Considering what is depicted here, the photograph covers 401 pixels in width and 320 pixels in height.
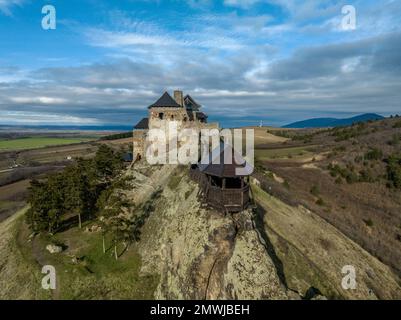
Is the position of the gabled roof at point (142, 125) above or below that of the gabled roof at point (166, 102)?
below

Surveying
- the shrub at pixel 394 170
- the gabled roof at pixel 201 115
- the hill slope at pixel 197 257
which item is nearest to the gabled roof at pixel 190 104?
the gabled roof at pixel 201 115

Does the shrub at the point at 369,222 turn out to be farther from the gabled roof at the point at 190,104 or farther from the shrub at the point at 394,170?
the gabled roof at the point at 190,104

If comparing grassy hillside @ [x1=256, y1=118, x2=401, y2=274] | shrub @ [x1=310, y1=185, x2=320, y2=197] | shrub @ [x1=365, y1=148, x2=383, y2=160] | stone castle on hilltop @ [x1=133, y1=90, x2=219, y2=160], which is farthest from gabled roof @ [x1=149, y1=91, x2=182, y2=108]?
shrub @ [x1=365, y1=148, x2=383, y2=160]

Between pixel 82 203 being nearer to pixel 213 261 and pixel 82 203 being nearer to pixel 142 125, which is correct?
pixel 142 125

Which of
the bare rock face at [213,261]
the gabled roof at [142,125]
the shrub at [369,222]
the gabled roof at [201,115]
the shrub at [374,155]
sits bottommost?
the shrub at [369,222]

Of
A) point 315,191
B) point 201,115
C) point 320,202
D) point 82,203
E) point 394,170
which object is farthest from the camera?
point 394,170

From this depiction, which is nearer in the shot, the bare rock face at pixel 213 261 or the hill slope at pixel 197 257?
the bare rock face at pixel 213 261

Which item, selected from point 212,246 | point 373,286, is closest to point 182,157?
point 212,246

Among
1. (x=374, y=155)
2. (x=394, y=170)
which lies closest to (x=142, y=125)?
(x=394, y=170)
